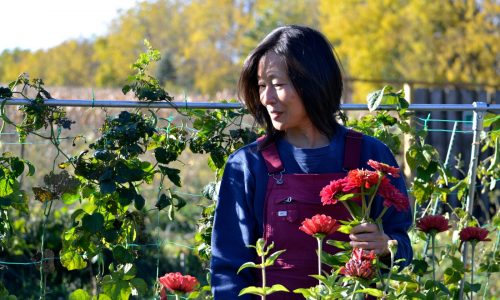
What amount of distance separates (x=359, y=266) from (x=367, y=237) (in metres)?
0.18

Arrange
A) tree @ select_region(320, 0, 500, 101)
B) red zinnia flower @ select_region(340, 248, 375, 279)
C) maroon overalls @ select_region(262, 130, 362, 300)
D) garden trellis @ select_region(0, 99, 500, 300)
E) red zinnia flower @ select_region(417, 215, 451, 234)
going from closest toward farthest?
1. red zinnia flower @ select_region(340, 248, 375, 279)
2. maroon overalls @ select_region(262, 130, 362, 300)
3. red zinnia flower @ select_region(417, 215, 451, 234)
4. garden trellis @ select_region(0, 99, 500, 300)
5. tree @ select_region(320, 0, 500, 101)

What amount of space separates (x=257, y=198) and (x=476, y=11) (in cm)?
2174

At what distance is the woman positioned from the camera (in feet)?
8.18

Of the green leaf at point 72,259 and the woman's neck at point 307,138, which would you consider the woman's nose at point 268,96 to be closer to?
the woman's neck at point 307,138

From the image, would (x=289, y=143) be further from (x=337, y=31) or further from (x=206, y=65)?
(x=206, y=65)

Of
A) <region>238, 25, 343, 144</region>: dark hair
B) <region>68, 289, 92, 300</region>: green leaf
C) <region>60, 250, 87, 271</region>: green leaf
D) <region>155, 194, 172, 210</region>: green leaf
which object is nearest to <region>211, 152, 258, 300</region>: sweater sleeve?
<region>238, 25, 343, 144</region>: dark hair

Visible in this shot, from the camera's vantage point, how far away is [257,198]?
101 inches

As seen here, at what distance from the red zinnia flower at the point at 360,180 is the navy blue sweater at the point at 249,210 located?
31 cm

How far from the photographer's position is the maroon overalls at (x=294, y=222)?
→ 8.15 ft

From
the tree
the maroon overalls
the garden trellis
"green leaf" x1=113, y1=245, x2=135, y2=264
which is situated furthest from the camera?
the tree

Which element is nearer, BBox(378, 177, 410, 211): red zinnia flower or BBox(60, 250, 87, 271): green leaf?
BBox(378, 177, 410, 211): red zinnia flower

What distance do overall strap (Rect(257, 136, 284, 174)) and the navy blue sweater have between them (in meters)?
0.02

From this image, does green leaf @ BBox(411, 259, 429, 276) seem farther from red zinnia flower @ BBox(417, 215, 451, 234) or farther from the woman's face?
the woman's face

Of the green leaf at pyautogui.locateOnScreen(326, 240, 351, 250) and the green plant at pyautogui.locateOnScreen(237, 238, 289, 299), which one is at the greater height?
the green leaf at pyautogui.locateOnScreen(326, 240, 351, 250)
